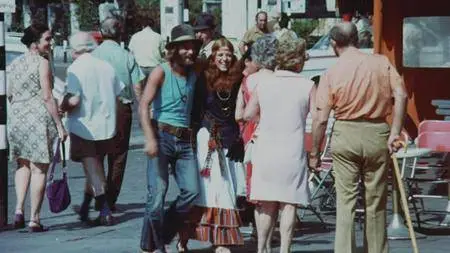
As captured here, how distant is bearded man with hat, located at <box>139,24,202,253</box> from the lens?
1056 cm

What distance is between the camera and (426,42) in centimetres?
1570

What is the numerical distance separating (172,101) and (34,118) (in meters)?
2.22

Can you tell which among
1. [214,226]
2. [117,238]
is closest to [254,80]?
[214,226]

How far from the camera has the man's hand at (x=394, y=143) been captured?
955 cm

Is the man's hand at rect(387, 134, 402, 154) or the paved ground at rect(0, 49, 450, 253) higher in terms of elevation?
the man's hand at rect(387, 134, 402, 154)

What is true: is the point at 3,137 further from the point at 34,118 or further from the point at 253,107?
the point at 253,107

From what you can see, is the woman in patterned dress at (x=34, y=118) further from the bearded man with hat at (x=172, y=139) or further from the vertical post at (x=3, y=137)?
the bearded man with hat at (x=172, y=139)

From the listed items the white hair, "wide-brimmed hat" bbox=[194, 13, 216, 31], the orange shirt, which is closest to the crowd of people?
the orange shirt

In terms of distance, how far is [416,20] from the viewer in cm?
1561

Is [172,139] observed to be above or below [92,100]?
below

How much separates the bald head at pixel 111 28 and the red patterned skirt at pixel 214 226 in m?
3.24

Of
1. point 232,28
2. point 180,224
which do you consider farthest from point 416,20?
point 232,28

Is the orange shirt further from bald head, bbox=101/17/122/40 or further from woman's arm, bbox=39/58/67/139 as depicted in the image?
bald head, bbox=101/17/122/40

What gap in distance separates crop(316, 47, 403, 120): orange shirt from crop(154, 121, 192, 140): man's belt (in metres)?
1.33
